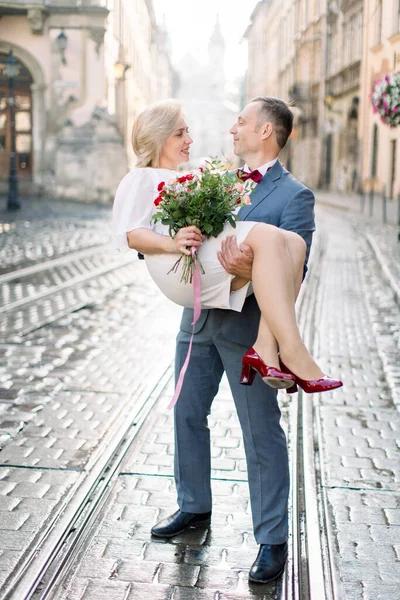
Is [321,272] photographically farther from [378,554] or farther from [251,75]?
[251,75]

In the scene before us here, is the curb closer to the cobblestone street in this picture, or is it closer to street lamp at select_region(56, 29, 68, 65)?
the cobblestone street

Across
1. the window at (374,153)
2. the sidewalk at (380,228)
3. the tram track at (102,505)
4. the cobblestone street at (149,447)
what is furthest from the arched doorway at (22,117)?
the tram track at (102,505)

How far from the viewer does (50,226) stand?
782 inches

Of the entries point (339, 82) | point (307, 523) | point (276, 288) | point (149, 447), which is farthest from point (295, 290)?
point (339, 82)

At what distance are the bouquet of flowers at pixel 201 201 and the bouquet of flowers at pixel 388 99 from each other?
12.7 meters

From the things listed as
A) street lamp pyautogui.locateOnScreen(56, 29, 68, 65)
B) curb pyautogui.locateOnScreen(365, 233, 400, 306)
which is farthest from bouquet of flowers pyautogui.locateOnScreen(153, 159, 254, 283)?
street lamp pyautogui.locateOnScreen(56, 29, 68, 65)

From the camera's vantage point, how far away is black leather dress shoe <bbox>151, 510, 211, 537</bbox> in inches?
154

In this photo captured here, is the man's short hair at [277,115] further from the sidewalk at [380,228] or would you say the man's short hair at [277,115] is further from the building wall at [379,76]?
the building wall at [379,76]

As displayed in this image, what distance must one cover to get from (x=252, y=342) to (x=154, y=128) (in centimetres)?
93

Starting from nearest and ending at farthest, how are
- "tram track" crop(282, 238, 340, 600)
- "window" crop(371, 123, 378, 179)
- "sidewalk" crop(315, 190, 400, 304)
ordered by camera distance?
"tram track" crop(282, 238, 340, 600)
"sidewalk" crop(315, 190, 400, 304)
"window" crop(371, 123, 378, 179)

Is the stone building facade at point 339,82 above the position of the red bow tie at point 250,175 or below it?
above

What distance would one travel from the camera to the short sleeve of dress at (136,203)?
11.8ft

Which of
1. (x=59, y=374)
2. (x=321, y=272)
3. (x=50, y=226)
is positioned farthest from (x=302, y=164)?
(x=59, y=374)

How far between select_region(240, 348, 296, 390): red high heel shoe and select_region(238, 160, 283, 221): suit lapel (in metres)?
0.54
